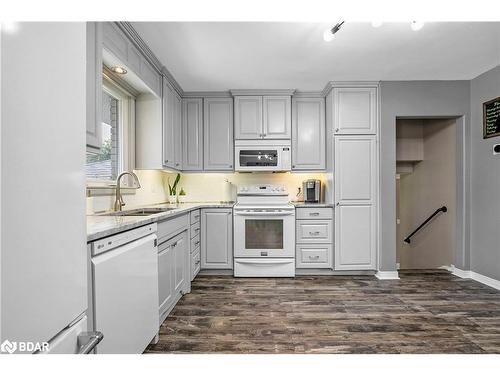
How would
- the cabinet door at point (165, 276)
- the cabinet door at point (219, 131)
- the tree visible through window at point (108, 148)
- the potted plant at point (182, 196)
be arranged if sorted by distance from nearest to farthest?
the cabinet door at point (165, 276), the tree visible through window at point (108, 148), the cabinet door at point (219, 131), the potted plant at point (182, 196)

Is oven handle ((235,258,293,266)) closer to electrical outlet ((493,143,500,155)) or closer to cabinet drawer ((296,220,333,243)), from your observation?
cabinet drawer ((296,220,333,243))

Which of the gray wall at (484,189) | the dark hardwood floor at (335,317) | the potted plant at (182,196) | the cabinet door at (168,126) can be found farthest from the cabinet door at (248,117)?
the gray wall at (484,189)

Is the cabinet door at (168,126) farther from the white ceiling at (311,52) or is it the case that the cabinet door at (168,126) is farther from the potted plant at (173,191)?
the potted plant at (173,191)

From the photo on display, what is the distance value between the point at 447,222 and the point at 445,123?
141 centimetres

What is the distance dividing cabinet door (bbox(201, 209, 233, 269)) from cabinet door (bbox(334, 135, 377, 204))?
1429 mm

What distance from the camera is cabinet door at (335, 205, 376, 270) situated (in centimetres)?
364

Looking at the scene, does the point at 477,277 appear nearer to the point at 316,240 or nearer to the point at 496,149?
the point at 496,149

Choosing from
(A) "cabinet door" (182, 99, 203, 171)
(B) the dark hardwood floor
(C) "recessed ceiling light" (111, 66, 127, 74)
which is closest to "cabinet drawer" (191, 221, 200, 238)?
(B) the dark hardwood floor

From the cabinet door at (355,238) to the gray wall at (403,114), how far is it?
12 cm

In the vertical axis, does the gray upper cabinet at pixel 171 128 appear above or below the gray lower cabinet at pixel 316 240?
above

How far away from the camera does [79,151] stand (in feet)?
2.11

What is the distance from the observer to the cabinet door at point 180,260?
2629mm

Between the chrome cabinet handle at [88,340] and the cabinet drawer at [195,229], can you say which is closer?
the chrome cabinet handle at [88,340]
